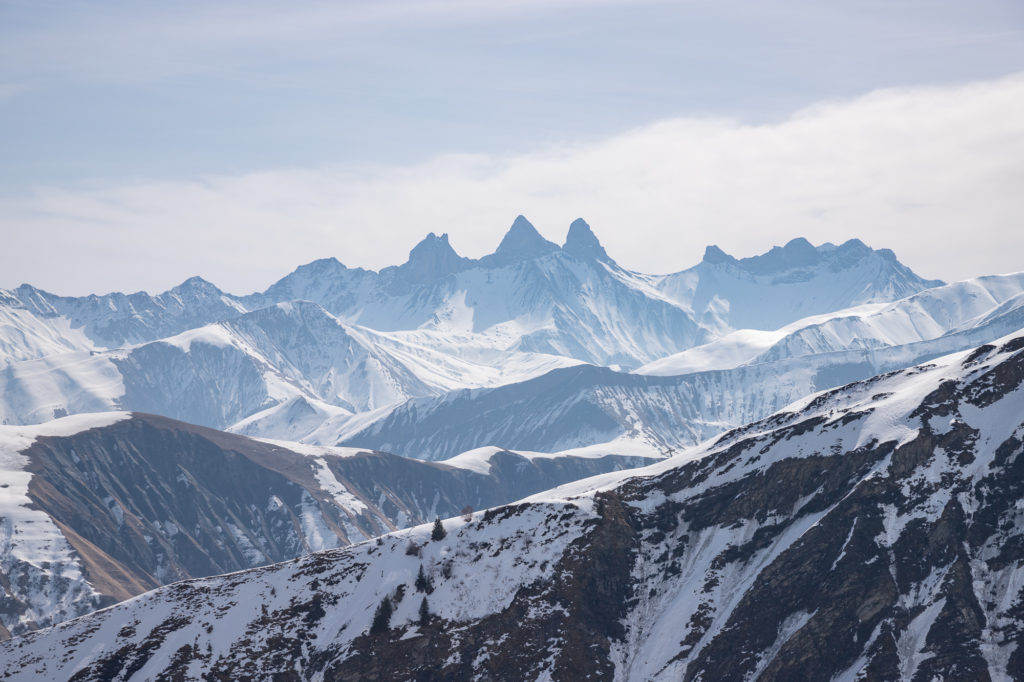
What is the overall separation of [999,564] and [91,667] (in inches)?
5107

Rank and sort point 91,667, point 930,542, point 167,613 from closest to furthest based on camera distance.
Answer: point 930,542 < point 91,667 < point 167,613

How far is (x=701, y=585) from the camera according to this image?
576 feet

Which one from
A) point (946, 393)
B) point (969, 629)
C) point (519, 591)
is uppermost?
point (946, 393)

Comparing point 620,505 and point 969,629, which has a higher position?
point 620,505

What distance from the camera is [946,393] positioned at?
182125 mm

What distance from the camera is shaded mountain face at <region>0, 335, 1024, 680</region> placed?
153 metres

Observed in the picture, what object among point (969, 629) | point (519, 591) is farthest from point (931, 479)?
point (519, 591)

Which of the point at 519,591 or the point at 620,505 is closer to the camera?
the point at 519,591

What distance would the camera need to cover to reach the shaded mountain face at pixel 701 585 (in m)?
153

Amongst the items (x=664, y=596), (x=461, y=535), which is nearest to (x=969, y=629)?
(x=664, y=596)

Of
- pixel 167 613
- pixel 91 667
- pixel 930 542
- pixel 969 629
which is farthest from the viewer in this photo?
pixel 167 613

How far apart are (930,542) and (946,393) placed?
3167 centimetres

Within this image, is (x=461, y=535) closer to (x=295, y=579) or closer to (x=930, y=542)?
(x=295, y=579)

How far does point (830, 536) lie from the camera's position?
169250 millimetres
